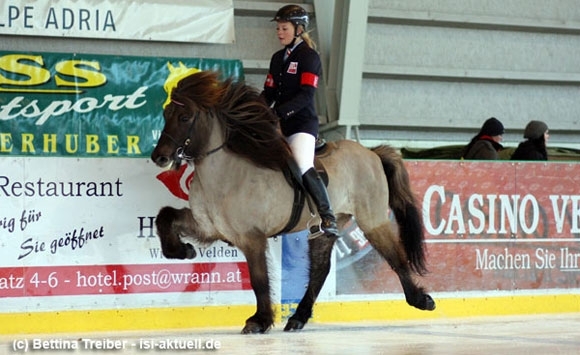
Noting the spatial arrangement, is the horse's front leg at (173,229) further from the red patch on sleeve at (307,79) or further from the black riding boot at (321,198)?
the red patch on sleeve at (307,79)

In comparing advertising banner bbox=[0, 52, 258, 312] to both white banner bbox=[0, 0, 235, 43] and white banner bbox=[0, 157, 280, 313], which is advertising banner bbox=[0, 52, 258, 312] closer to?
white banner bbox=[0, 157, 280, 313]

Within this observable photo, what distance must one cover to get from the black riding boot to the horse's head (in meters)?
0.73

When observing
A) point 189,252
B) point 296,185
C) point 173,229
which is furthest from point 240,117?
point 189,252

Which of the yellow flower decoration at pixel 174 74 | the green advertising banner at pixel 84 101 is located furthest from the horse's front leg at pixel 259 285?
the yellow flower decoration at pixel 174 74

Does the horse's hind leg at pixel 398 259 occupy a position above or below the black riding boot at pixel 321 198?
below

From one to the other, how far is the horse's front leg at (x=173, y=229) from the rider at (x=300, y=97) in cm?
89

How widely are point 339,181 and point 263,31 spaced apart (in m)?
4.20

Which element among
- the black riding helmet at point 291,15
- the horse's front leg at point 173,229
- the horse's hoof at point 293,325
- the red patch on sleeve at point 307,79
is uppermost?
the black riding helmet at point 291,15

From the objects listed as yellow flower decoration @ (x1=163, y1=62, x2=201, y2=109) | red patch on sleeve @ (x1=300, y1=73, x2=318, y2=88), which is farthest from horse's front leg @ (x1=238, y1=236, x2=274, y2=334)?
yellow flower decoration @ (x1=163, y1=62, x2=201, y2=109)

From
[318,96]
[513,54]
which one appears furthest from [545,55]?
[318,96]

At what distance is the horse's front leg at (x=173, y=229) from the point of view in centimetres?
770

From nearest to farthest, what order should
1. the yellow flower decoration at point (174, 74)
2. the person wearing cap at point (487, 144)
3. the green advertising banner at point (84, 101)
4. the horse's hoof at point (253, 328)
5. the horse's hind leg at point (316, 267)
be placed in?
the horse's hoof at point (253, 328)
the horse's hind leg at point (316, 267)
the person wearing cap at point (487, 144)
the green advertising banner at point (84, 101)
the yellow flower decoration at point (174, 74)

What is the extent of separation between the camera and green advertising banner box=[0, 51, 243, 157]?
1095cm

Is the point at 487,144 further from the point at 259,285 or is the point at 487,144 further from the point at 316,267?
the point at 259,285
